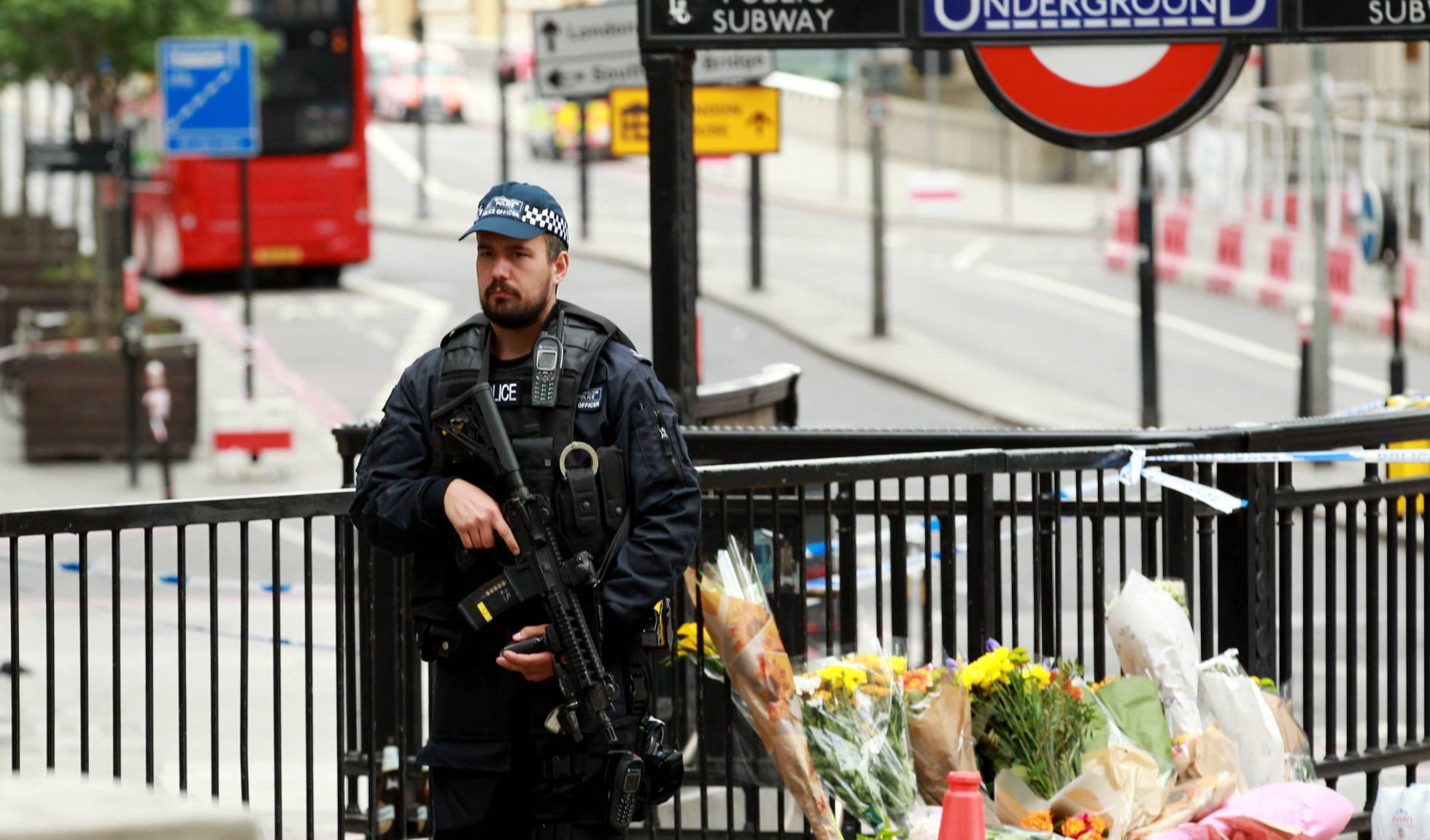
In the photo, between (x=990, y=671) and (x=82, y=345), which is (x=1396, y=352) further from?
(x=990, y=671)

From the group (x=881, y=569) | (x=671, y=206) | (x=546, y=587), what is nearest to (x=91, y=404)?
(x=671, y=206)

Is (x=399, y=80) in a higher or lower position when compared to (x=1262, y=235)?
higher

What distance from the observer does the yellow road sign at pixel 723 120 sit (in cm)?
1806

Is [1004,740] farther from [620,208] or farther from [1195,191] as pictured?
[620,208]

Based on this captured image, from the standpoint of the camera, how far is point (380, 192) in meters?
48.8

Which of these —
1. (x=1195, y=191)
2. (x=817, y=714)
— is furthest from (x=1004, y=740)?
(x=1195, y=191)

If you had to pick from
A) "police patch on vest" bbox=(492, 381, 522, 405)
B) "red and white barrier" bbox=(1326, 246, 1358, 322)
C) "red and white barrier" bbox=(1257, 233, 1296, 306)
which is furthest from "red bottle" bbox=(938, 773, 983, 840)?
"red and white barrier" bbox=(1257, 233, 1296, 306)

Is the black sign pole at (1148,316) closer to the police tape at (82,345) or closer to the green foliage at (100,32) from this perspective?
the police tape at (82,345)

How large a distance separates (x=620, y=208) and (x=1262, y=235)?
17.1m

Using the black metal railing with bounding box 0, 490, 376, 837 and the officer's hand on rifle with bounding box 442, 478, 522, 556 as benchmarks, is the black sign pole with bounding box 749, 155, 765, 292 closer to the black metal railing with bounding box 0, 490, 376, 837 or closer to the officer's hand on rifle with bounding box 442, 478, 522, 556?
the black metal railing with bounding box 0, 490, 376, 837

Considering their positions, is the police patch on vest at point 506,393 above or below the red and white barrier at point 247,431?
above

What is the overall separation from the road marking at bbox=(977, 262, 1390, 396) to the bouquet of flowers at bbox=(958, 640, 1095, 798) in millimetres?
17088

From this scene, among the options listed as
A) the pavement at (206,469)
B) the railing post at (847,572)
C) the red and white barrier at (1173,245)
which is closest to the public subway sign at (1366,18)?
the railing post at (847,572)

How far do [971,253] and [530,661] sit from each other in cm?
3424
